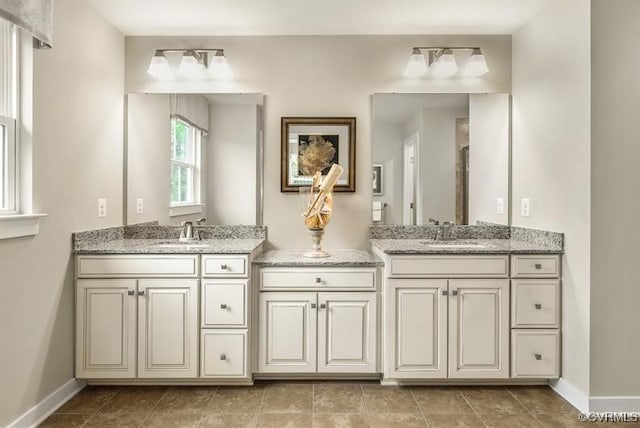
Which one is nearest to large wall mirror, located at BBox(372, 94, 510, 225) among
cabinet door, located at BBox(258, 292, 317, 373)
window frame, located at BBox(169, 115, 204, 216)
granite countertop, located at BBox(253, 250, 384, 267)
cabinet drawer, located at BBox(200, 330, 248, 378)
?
granite countertop, located at BBox(253, 250, 384, 267)

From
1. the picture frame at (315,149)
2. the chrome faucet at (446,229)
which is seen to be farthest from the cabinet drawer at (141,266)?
the chrome faucet at (446,229)

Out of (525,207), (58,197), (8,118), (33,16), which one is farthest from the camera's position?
(525,207)

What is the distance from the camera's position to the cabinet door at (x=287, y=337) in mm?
2781

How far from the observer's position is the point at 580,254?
2506 mm

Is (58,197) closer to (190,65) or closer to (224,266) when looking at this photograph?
(224,266)

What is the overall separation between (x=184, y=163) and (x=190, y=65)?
694mm

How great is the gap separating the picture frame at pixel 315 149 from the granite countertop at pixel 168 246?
0.56 meters

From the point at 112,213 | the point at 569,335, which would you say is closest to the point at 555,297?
the point at 569,335

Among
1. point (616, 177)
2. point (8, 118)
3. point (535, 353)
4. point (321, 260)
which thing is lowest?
point (535, 353)

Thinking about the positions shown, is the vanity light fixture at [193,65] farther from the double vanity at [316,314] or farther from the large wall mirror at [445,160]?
the double vanity at [316,314]

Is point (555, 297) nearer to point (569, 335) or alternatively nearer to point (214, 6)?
point (569, 335)

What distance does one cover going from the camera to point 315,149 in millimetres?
3320

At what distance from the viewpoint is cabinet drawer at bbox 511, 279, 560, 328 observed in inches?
107

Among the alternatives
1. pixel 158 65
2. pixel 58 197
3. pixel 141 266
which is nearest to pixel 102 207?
pixel 58 197
